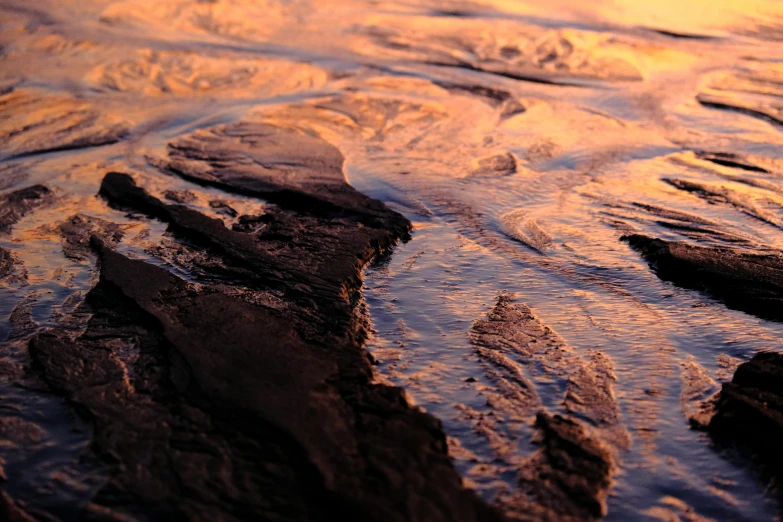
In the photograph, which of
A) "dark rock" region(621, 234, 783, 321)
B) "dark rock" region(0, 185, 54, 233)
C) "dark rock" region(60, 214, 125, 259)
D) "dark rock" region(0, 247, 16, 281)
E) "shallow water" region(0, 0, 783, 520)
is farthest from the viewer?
"dark rock" region(0, 185, 54, 233)

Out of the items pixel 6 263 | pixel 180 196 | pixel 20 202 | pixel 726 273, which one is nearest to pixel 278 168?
pixel 180 196

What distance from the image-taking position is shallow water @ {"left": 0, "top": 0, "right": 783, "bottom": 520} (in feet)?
7.30

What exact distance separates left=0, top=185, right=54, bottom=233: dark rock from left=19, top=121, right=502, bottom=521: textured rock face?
480 millimetres

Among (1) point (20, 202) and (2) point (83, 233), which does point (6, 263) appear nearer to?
(2) point (83, 233)

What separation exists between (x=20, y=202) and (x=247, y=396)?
212cm

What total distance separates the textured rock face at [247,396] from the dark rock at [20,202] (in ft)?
A: 1.57

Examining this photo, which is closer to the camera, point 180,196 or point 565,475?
point 565,475

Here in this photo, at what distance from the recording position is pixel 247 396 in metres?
2.07

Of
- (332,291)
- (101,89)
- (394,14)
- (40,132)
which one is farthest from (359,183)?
(394,14)

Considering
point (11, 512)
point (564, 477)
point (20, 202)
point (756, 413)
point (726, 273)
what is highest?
point (726, 273)

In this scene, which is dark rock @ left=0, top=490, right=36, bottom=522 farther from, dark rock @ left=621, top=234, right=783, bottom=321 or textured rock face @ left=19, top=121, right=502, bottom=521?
dark rock @ left=621, top=234, right=783, bottom=321

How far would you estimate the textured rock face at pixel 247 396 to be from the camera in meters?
1.77

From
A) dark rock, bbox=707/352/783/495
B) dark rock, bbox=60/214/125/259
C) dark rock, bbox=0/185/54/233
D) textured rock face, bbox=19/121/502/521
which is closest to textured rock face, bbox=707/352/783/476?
dark rock, bbox=707/352/783/495

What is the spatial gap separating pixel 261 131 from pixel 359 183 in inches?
39.2
